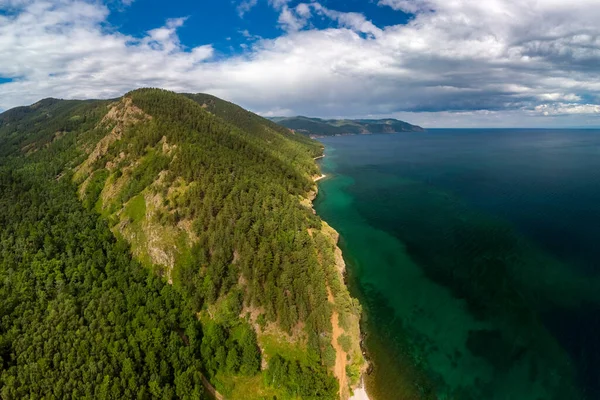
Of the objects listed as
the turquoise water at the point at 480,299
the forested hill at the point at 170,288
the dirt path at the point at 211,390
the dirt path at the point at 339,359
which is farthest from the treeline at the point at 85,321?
the turquoise water at the point at 480,299

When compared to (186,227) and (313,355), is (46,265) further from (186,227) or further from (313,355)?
(313,355)

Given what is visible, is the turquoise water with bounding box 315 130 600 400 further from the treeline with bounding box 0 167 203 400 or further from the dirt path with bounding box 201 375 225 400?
the treeline with bounding box 0 167 203 400

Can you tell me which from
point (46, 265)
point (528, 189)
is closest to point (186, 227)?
point (46, 265)

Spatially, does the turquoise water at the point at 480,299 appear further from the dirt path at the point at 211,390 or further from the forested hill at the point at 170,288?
the dirt path at the point at 211,390

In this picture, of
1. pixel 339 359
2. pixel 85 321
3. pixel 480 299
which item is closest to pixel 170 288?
pixel 85 321

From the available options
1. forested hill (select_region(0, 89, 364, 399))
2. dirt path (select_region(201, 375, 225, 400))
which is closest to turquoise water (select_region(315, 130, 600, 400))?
forested hill (select_region(0, 89, 364, 399))
